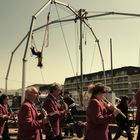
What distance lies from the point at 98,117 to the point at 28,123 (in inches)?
49.2

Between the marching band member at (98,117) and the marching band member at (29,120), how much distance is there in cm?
84

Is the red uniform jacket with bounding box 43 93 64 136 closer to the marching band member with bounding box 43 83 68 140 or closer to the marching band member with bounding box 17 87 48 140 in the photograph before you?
the marching band member with bounding box 43 83 68 140

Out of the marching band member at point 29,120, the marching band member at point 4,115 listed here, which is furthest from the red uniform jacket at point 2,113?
the marching band member at point 29,120

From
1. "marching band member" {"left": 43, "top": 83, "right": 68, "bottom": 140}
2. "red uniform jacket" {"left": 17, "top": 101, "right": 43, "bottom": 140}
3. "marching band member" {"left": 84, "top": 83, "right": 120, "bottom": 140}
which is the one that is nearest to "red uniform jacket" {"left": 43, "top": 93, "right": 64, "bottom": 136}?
"marching band member" {"left": 43, "top": 83, "right": 68, "bottom": 140}

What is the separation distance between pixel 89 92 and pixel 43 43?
9398 mm

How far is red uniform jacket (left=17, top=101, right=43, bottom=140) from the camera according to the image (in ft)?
26.6

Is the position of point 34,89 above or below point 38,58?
below

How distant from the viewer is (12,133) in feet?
61.7

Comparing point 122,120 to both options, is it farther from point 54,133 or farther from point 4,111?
point 54,133

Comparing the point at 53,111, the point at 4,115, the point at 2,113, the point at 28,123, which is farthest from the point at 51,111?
the point at 2,113

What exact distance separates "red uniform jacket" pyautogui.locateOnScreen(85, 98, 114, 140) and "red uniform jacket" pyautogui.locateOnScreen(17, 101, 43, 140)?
92cm

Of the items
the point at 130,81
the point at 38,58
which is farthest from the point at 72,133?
the point at 130,81

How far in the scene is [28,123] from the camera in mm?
8070

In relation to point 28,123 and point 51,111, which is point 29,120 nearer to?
point 28,123
